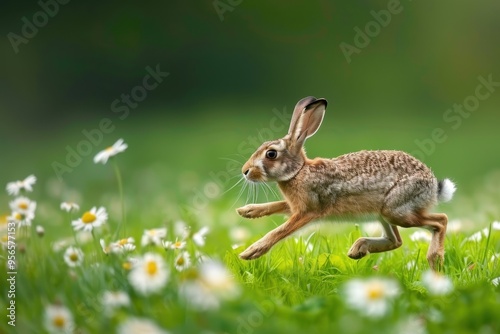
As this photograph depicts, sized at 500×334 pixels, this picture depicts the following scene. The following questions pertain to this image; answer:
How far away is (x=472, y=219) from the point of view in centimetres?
848

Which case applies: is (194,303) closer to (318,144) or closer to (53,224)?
(53,224)

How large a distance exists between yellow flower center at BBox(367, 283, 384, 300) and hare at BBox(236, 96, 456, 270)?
1.87m

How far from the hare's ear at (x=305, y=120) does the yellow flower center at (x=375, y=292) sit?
2235mm

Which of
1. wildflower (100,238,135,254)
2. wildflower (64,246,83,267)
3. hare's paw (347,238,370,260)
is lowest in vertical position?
hare's paw (347,238,370,260)

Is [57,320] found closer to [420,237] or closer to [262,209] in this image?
[262,209]

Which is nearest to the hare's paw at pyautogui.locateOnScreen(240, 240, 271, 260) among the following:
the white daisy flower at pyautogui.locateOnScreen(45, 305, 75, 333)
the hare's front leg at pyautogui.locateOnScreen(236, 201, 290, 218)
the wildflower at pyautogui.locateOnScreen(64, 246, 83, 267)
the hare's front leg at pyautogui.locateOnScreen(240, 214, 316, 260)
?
the hare's front leg at pyautogui.locateOnScreen(240, 214, 316, 260)

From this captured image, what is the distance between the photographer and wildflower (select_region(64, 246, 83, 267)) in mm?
4613

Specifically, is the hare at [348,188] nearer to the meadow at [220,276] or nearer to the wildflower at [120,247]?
the meadow at [220,276]

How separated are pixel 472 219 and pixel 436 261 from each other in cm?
321

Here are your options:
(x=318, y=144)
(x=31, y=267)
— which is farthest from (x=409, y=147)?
(x=31, y=267)

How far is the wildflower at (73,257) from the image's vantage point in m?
4.61

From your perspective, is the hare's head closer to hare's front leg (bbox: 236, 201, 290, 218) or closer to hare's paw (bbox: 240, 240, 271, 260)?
hare's front leg (bbox: 236, 201, 290, 218)

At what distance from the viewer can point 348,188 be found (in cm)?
550

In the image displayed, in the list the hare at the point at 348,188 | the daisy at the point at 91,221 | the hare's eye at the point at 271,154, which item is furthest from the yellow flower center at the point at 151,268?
the hare's eye at the point at 271,154
